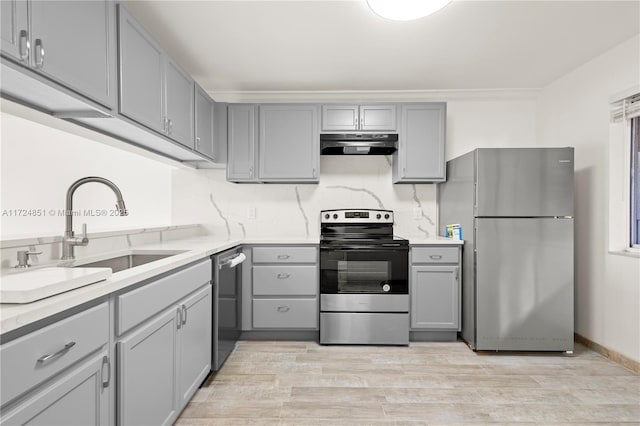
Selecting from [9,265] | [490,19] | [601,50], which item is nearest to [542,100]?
[601,50]

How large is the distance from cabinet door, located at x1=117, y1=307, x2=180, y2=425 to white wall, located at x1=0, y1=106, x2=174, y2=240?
0.71 m

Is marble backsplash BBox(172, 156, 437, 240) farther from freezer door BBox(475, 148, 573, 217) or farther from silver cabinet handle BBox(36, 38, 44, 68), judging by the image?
silver cabinet handle BBox(36, 38, 44, 68)

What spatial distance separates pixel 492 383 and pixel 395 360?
687 mm

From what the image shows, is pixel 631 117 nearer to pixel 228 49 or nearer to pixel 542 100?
pixel 542 100

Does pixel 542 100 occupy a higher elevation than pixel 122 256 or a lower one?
higher

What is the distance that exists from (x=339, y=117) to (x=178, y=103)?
4.93ft

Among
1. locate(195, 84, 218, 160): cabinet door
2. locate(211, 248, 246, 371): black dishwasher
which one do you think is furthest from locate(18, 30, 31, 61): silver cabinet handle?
locate(195, 84, 218, 160): cabinet door

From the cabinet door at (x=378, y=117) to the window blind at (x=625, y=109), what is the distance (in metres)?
1.69

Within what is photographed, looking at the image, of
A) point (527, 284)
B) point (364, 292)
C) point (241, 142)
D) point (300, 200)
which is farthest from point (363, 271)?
point (241, 142)

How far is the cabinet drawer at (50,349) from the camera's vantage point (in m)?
0.83

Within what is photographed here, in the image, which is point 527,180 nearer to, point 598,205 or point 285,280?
point 598,205

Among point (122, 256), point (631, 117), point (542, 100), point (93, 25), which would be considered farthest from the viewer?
point (542, 100)

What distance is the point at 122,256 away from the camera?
2131mm

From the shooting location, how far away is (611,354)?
8.79 ft
